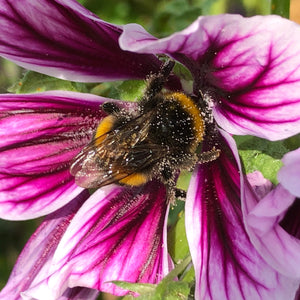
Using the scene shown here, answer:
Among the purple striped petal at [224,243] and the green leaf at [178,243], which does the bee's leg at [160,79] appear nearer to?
the purple striped petal at [224,243]

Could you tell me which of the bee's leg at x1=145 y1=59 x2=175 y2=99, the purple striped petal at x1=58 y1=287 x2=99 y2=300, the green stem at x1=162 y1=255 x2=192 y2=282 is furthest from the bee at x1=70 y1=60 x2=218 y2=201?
the purple striped petal at x1=58 y1=287 x2=99 y2=300

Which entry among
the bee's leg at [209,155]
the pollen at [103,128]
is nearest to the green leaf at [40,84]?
the pollen at [103,128]

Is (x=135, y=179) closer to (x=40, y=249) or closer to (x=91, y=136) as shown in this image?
(x=91, y=136)

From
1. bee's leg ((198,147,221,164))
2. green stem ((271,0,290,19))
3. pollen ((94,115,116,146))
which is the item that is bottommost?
bee's leg ((198,147,221,164))

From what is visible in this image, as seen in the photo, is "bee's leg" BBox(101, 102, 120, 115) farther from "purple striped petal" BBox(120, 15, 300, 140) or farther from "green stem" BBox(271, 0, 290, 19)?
"green stem" BBox(271, 0, 290, 19)

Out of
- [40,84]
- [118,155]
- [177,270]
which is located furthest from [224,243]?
[40,84]
